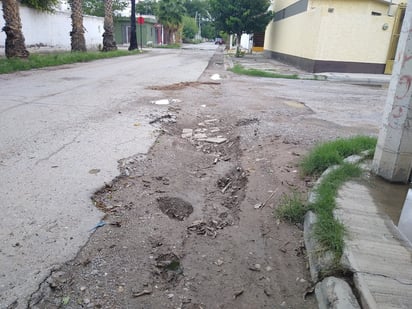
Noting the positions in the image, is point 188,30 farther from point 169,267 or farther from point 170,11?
point 169,267

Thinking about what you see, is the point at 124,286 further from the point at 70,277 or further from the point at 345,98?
the point at 345,98

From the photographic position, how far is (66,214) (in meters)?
3.21

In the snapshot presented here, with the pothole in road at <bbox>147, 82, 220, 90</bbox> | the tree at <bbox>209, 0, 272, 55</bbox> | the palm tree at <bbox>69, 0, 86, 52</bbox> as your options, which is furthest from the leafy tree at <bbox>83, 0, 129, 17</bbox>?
the pothole in road at <bbox>147, 82, 220, 90</bbox>

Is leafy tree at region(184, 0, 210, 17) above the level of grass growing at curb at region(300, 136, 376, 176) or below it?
above

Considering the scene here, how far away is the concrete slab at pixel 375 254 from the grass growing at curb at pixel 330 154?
0.85 meters

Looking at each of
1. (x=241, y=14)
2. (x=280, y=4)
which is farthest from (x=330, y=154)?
(x=280, y=4)

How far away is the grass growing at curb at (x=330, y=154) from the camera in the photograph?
169 inches

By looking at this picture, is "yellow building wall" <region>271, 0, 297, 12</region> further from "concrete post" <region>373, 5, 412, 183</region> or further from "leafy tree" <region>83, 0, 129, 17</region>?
"leafy tree" <region>83, 0, 129, 17</region>

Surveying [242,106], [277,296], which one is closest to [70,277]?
[277,296]

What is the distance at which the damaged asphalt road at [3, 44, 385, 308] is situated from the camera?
7.98ft

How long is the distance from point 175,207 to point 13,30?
14898 millimetres

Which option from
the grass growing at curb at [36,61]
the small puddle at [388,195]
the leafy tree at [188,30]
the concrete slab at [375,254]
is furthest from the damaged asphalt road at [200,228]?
the leafy tree at [188,30]

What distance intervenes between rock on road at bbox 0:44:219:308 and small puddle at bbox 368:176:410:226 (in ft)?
8.59

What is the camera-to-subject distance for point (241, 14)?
2398 centimetres
